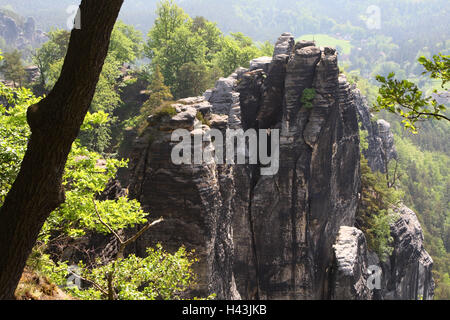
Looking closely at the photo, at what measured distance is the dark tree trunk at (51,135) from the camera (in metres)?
6.02

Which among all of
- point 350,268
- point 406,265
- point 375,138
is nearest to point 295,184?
point 350,268

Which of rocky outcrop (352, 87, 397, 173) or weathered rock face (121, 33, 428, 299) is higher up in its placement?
rocky outcrop (352, 87, 397, 173)

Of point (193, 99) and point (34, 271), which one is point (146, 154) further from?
point (34, 271)

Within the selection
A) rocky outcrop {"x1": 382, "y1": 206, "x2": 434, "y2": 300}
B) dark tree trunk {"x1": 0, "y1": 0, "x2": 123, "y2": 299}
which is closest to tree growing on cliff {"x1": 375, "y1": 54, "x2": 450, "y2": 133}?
dark tree trunk {"x1": 0, "y1": 0, "x2": 123, "y2": 299}

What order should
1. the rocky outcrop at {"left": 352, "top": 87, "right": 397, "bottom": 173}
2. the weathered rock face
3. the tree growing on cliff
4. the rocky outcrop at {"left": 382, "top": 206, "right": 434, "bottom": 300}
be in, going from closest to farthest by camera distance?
1. the tree growing on cliff
2. the weathered rock face
3. the rocky outcrop at {"left": 382, "top": 206, "right": 434, "bottom": 300}
4. the rocky outcrop at {"left": 352, "top": 87, "right": 397, "bottom": 173}

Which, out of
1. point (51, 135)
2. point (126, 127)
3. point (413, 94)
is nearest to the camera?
point (51, 135)

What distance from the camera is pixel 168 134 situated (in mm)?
19797

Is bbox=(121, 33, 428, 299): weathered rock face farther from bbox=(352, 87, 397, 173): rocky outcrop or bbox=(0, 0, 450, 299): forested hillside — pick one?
bbox=(352, 87, 397, 173): rocky outcrop

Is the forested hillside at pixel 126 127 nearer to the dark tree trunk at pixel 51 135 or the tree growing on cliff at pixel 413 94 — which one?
the tree growing on cliff at pixel 413 94

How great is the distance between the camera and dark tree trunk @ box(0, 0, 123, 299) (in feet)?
19.7

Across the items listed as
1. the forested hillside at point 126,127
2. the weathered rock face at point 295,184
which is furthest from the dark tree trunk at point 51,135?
the weathered rock face at point 295,184

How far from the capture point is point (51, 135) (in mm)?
6066

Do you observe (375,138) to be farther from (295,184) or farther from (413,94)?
(413,94)
